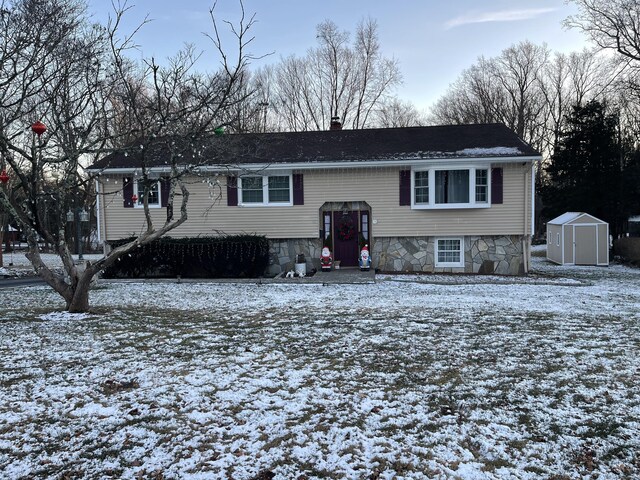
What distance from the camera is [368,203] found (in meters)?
14.1

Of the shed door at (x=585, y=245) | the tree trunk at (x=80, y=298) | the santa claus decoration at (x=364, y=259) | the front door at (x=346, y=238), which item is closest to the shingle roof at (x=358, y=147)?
the front door at (x=346, y=238)

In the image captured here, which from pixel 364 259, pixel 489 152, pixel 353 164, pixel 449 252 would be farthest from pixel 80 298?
pixel 489 152

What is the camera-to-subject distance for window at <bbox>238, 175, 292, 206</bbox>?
46.8ft

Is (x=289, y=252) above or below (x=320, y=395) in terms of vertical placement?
above

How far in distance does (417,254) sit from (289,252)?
162 inches

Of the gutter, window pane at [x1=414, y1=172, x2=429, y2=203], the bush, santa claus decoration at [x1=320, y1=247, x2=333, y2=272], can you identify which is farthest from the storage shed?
the bush

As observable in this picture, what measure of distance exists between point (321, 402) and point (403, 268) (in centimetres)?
1100

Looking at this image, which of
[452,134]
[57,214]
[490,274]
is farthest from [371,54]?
[57,214]

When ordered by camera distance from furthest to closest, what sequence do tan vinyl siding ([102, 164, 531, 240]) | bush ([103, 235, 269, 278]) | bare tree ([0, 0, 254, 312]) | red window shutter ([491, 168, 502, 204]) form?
tan vinyl siding ([102, 164, 531, 240]) < red window shutter ([491, 168, 502, 204]) < bush ([103, 235, 269, 278]) < bare tree ([0, 0, 254, 312])

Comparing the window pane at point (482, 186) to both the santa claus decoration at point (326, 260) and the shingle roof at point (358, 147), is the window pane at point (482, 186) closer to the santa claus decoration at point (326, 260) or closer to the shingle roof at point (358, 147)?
the shingle roof at point (358, 147)

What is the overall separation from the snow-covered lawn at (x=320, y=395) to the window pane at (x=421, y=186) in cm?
714

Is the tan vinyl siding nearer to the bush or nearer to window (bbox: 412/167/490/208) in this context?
window (bbox: 412/167/490/208)

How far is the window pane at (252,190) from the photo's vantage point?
1430 cm

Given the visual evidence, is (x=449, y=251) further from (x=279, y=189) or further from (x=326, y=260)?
(x=279, y=189)
